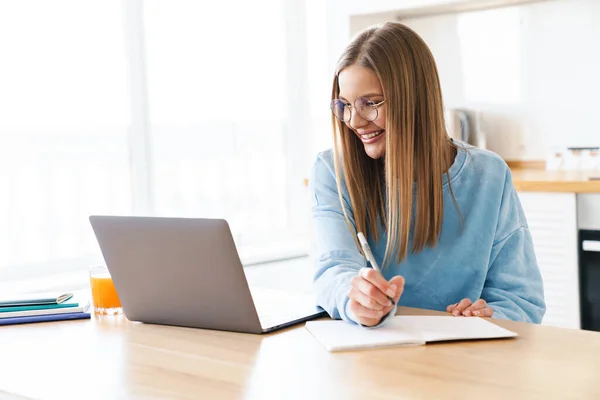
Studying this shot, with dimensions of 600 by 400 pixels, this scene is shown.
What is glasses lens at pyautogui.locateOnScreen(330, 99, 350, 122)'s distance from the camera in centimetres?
173

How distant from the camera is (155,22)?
11.7 ft

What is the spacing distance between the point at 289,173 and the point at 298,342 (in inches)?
115

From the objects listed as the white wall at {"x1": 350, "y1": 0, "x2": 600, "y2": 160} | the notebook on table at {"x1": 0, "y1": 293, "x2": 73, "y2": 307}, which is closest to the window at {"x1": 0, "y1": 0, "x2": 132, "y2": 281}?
the white wall at {"x1": 350, "y1": 0, "x2": 600, "y2": 160}

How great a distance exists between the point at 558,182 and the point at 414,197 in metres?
1.40

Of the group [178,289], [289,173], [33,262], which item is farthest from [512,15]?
[178,289]

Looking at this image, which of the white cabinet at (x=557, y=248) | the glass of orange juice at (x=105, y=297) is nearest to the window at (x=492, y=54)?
the white cabinet at (x=557, y=248)

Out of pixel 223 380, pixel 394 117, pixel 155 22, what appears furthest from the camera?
pixel 155 22

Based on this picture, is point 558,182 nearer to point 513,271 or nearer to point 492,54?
point 492,54

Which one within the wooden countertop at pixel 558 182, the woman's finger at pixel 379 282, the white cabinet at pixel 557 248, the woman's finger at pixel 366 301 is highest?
the wooden countertop at pixel 558 182

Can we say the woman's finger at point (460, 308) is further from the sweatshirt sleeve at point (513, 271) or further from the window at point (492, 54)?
the window at point (492, 54)

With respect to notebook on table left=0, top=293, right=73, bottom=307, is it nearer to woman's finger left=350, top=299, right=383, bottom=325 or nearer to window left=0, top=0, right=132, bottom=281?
woman's finger left=350, top=299, right=383, bottom=325

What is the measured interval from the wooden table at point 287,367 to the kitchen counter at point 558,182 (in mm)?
1637

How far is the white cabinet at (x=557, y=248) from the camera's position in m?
2.99

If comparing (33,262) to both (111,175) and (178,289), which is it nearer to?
(111,175)
